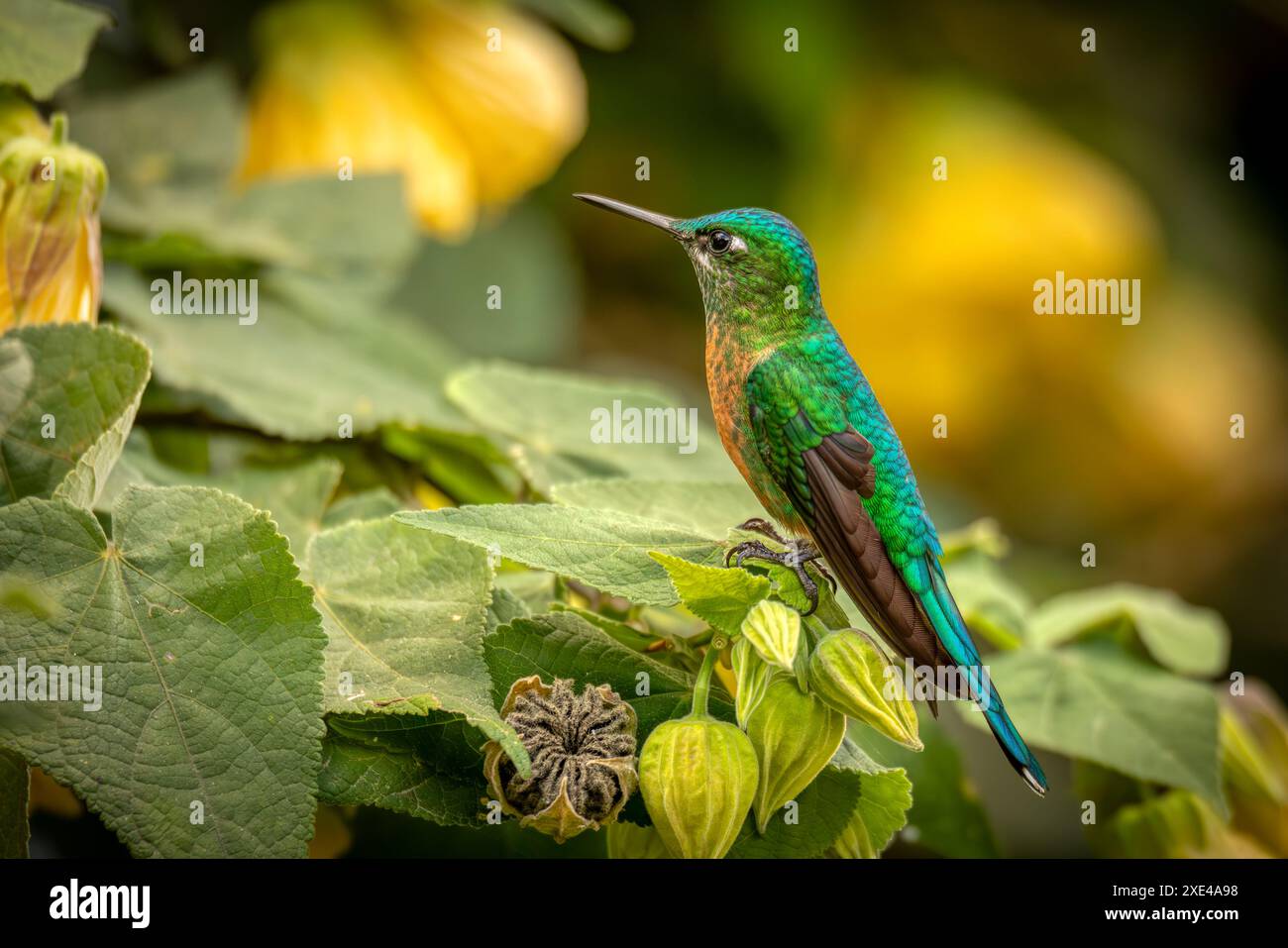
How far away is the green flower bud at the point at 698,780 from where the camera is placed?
0.32 meters

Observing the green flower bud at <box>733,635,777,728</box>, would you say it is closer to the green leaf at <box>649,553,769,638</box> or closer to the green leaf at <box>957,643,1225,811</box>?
the green leaf at <box>649,553,769,638</box>

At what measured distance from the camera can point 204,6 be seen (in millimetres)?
762

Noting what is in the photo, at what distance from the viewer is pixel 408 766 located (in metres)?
0.35

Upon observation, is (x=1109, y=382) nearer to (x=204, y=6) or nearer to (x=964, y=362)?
(x=964, y=362)

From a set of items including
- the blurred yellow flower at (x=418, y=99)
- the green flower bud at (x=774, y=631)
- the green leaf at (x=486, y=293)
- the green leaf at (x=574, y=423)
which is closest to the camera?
the green flower bud at (x=774, y=631)

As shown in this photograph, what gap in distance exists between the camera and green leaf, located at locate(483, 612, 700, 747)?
35 cm

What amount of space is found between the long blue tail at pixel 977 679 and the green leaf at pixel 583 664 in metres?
0.07

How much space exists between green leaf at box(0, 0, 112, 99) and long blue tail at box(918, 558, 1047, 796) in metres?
0.34

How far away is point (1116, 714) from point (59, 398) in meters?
0.39

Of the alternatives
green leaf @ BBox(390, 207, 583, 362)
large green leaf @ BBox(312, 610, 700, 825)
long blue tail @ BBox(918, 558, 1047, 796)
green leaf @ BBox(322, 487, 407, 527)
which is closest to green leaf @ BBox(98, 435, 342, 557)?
green leaf @ BBox(322, 487, 407, 527)

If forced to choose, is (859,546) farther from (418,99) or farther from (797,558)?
(418,99)

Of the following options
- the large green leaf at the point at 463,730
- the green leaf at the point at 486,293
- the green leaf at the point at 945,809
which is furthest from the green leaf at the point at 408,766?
the green leaf at the point at 486,293

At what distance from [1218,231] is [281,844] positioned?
123 cm

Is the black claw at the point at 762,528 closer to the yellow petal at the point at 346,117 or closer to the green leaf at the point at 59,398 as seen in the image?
the green leaf at the point at 59,398
